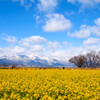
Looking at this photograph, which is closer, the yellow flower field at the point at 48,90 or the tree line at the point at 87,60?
the yellow flower field at the point at 48,90

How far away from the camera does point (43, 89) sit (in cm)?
752

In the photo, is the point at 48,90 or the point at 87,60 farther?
the point at 87,60

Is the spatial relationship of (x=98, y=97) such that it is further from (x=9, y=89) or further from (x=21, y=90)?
(x=9, y=89)

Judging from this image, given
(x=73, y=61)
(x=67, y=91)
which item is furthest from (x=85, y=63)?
(x=67, y=91)

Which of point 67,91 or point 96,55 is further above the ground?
point 96,55

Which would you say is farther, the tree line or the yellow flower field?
the tree line

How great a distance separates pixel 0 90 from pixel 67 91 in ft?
13.1

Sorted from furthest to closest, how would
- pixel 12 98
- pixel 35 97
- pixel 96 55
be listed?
pixel 96 55
pixel 35 97
pixel 12 98

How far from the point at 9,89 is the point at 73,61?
344 ft

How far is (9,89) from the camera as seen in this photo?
788 cm

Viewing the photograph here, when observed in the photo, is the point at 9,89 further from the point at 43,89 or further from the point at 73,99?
the point at 73,99

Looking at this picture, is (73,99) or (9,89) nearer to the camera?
(73,99)

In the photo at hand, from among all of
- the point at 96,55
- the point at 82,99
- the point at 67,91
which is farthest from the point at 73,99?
the point at 96,55

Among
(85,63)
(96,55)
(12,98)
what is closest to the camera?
(12,98)
